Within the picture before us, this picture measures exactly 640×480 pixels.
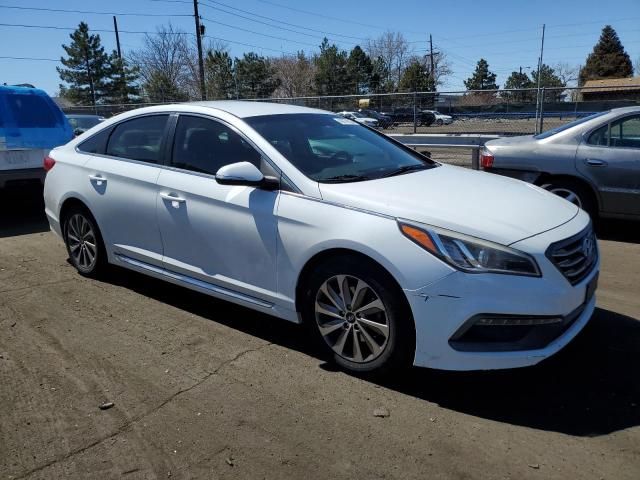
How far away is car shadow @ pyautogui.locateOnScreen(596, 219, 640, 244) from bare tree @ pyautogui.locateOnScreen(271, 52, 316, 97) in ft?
172

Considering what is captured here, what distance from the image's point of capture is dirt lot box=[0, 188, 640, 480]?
262 centimetres

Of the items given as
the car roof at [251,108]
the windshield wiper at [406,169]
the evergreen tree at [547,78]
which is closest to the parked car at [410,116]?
the car roof at [251,108]

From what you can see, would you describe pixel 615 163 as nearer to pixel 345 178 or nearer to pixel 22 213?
pixel 345 178

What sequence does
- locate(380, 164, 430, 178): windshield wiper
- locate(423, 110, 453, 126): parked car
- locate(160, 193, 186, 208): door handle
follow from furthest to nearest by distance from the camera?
locate(423, 110, 453, 126): parked car < locate(160, 193, 186, 208): door handle < locate(380, 164, 430, 178): windshield wiper

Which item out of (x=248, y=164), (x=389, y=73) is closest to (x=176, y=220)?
(x=248, y=164)

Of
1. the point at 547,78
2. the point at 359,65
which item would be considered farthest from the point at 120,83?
the point at 547,78

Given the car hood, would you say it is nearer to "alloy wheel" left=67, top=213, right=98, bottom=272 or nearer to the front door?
the front door

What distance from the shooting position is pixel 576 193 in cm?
652

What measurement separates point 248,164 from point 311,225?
0.63m

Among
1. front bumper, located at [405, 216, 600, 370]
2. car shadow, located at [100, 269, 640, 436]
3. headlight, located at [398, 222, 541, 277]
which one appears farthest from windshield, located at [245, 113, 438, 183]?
car shadow, located at [100, 269, 640, 436]

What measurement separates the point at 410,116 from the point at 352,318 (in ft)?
41.9

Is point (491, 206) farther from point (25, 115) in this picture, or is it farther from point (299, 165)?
point (25, 115)

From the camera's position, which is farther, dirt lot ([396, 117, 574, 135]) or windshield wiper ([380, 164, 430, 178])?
dirt lot ([396, 117, 574, 135])

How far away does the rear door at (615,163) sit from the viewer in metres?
6.13
